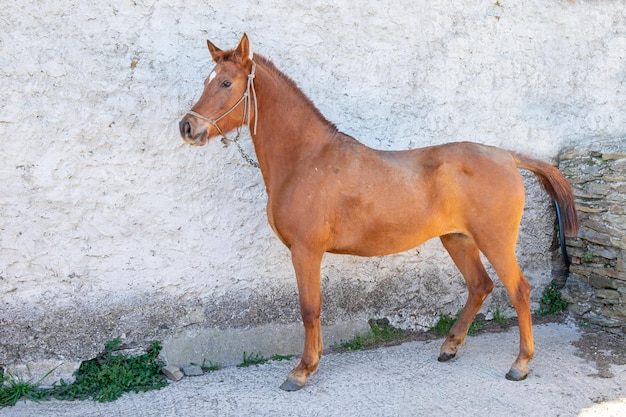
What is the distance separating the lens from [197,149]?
14.2ft

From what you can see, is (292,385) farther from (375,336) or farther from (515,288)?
A: (515,288)

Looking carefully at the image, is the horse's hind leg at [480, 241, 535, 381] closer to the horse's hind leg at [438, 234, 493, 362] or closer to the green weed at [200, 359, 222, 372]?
the horse's hind leg at [438, 234, 493, 362]

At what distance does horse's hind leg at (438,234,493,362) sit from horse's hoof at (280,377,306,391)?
45.6 inches

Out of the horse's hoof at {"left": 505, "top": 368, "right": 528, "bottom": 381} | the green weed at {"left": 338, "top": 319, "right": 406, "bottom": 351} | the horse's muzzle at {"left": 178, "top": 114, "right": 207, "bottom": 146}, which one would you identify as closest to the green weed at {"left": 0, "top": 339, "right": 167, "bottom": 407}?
the green weed at {"left": 338, "top": 319, "right": 406, "bottom": 351}

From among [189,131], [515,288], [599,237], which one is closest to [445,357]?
[515,288]

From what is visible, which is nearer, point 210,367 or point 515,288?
point 515,288

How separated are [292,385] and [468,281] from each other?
5.21 ft

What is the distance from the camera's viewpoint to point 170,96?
14.0ft

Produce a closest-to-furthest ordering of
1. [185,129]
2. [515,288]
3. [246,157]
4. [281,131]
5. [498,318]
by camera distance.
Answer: [185,129], [281,131], [515,288], [246,157], [498,318]

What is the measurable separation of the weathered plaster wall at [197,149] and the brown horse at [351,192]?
0.65 meters

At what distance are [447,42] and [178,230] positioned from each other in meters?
2.78

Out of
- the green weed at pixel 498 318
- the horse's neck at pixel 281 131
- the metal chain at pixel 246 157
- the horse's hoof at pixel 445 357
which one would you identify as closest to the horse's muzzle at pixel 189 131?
the horse's neck at pixel 281 131

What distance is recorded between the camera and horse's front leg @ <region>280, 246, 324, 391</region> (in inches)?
150

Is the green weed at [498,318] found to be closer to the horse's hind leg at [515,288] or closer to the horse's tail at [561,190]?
the horse's hind leg at [515,288]
